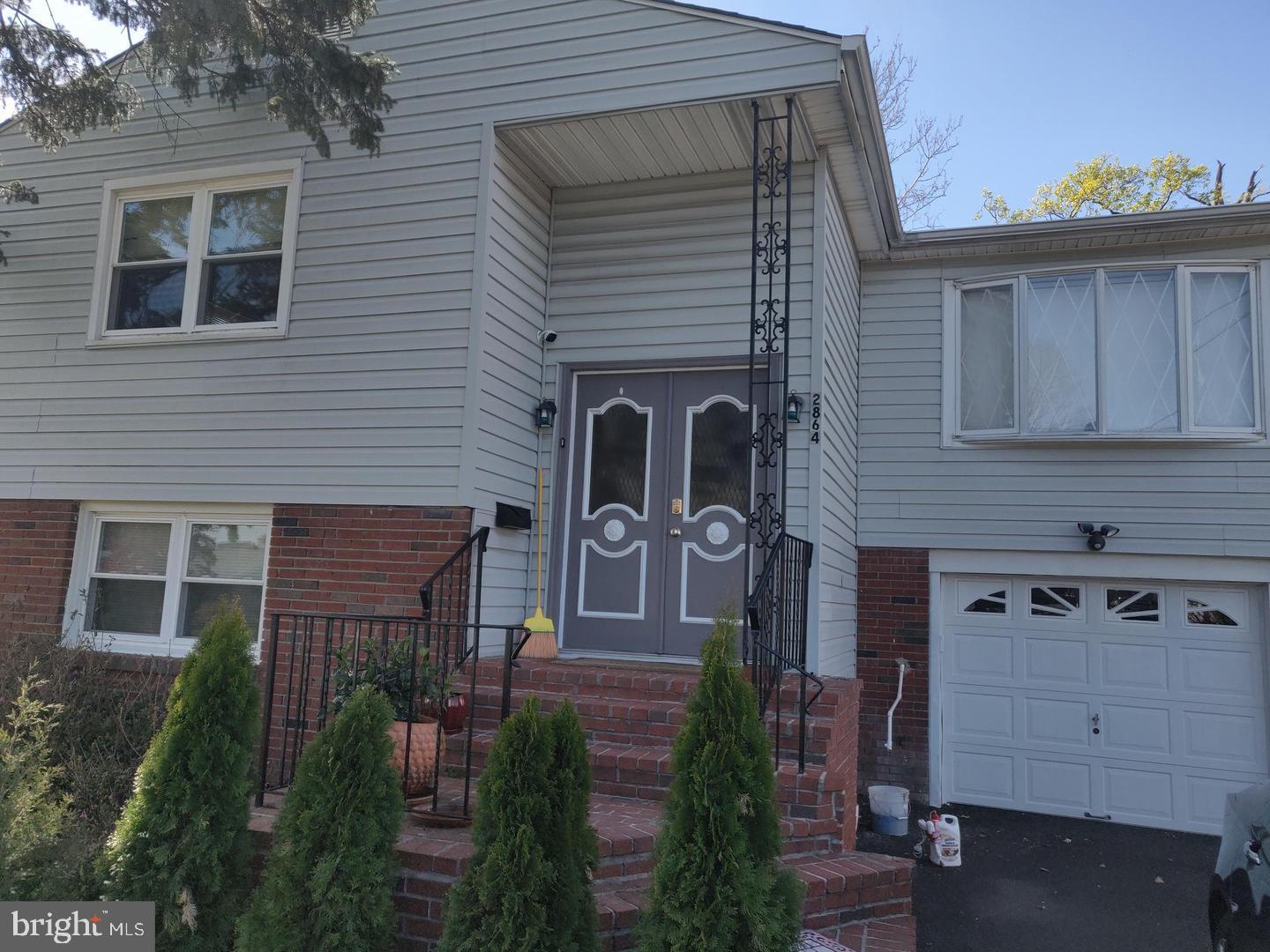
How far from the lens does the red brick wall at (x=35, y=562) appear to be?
6.81 meters

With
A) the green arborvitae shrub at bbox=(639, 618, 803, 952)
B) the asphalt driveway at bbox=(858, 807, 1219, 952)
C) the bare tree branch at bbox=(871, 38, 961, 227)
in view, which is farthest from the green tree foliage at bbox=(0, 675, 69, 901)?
the bare tree branch at bbox=(871, 38, 961, 227)

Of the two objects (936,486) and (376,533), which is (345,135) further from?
(936,486)

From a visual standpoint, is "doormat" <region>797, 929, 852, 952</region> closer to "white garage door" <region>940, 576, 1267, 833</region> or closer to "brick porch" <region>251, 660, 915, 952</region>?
"brick porch" <region>251, 660, 915, 952</region>

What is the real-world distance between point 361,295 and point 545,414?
1.52m

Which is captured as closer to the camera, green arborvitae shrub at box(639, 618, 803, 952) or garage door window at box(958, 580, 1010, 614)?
green arborvitae shrub at box(639, 618, 803, 952)

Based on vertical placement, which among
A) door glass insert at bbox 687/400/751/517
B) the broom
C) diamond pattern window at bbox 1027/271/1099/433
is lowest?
the broom

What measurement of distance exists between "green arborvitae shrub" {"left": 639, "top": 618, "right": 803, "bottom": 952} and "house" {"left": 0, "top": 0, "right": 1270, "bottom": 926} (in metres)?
1.92

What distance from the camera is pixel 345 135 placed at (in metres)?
6.73

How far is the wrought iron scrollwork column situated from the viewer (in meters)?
5.65

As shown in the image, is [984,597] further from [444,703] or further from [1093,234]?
[444,703]

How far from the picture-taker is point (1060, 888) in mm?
5734

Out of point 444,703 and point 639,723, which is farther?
point 639,723

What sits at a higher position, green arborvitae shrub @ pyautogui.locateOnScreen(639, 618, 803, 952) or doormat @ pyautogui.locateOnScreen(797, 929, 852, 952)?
green arborvitae shrub @ pyautogui.locateOnScreen(639, 618, 803, 952)

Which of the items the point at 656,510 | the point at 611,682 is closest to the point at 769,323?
the point at 656,510
